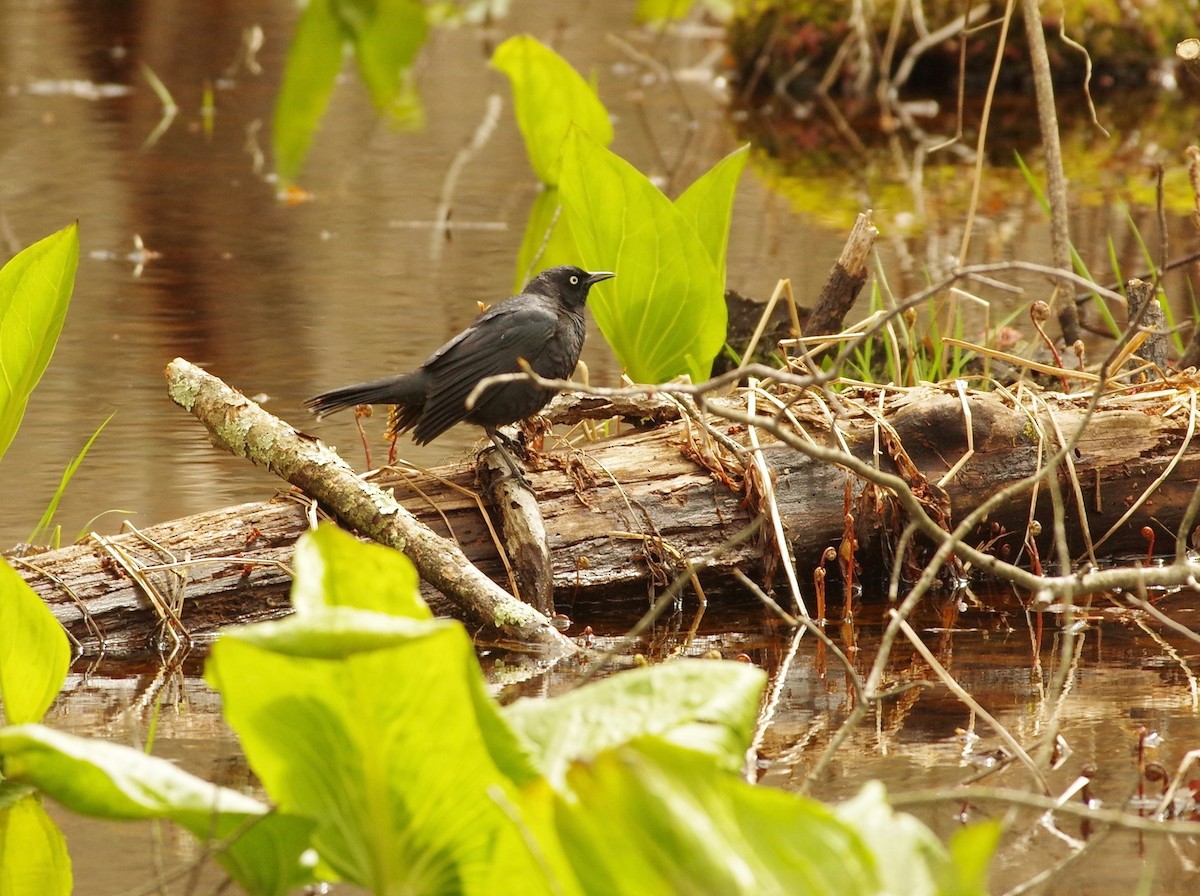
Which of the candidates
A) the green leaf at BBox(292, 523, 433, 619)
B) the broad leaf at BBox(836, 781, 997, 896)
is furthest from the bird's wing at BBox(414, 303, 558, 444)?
the broad leaf at BBox(836, 781, 997, 896)

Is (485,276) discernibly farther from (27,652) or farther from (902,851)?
(902,851)

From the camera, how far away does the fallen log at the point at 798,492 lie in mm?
3148

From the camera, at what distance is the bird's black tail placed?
325 centimetres

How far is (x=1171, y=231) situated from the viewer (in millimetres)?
6664

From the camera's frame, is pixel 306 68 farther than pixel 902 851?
Yes

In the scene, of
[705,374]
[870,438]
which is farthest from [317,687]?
[705,374]

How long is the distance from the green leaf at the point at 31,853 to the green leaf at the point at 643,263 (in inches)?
70.3

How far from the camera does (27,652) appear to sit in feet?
6.91

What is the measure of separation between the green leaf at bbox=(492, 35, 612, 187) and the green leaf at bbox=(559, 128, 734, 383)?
4.94 feet

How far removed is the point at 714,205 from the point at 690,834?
2.61 metres

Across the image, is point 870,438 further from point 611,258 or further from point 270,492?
point 270,492

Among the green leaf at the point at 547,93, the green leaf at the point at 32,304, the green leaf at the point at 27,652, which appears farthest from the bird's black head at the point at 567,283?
the green leaf at the point at 27,652

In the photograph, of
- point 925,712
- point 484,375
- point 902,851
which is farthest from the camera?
point 484,375

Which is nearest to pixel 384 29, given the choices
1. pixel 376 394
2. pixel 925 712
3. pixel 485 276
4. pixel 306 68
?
pixel 306 68
